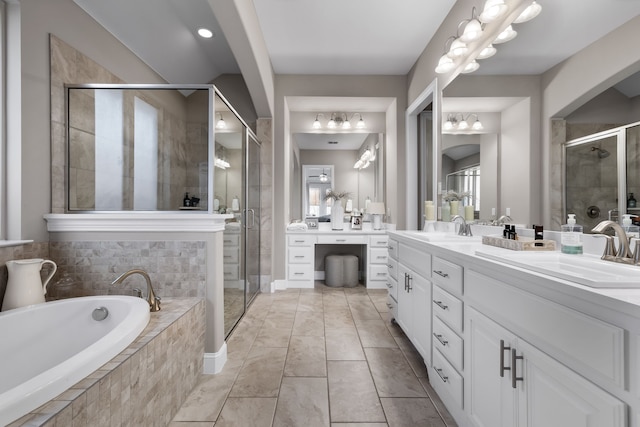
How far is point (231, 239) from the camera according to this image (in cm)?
259

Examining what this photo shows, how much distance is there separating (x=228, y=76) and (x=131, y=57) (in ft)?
4.40

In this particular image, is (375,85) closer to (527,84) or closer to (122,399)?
(527,84)

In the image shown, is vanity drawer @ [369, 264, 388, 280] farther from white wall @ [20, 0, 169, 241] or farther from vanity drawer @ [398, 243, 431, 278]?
white wall @ [20, 0, 169, 241]

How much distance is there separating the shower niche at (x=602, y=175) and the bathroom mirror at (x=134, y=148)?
2.00 metres

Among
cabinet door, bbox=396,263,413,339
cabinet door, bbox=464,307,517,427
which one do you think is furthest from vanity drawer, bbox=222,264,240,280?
cabinet door, bbox=464,307,517,427

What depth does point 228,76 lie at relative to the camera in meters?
3.98

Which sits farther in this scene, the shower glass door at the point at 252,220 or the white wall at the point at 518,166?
the shower glass door at the point at 252,220

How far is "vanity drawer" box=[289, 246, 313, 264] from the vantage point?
395 centimetres

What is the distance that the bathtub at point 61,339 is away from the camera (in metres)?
0.96

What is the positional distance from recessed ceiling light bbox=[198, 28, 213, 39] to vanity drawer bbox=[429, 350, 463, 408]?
337 cm

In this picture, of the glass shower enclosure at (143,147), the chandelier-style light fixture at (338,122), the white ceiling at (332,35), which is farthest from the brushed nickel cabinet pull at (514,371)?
the chandelier-style light fixture at (338,122)

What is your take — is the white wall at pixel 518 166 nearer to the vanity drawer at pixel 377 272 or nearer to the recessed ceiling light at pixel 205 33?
the vanity drawer at pixel 377 272

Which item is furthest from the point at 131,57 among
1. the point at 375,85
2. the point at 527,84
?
the point at 527,84

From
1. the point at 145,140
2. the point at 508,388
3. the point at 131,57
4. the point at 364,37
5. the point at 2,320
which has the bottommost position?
the point at 508,388
